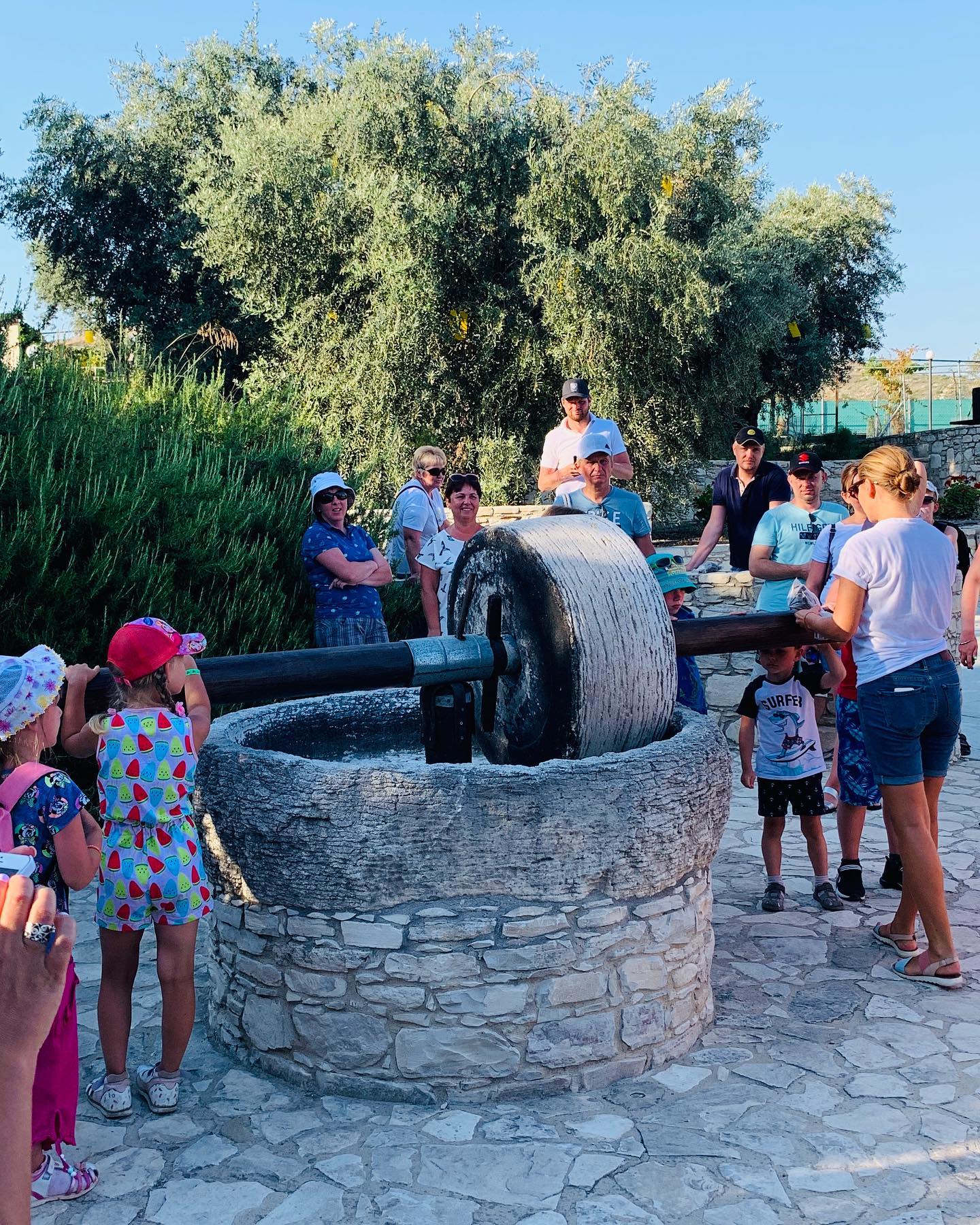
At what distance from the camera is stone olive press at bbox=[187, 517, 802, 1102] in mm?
3041

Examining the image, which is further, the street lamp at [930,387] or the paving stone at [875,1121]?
the street lamp at [930,387]

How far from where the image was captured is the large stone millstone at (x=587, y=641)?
3311 mm

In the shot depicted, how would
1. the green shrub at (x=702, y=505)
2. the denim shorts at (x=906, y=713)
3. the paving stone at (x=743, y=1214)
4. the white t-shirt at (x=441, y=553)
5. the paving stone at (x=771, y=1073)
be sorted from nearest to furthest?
the paving stone at (x=743, y=1214), the paving stone at (x=771, y=1073), the denim shorts at (x=906, y=713), the white t-shirt at (x=441, y=553), the green shrub at (x=702, y=505)

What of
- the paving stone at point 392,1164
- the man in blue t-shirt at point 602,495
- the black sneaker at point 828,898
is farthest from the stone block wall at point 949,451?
the paving stone at point 392,1164

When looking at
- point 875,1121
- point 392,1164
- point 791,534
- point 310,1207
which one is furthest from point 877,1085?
point 791,534

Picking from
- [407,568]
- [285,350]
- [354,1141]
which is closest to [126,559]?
[407,568]

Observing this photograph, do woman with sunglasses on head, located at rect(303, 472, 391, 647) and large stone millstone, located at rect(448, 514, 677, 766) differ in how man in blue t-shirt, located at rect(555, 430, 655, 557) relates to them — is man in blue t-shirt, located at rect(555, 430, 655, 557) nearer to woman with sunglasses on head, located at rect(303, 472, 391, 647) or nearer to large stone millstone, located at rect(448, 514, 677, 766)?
woman with sunglasses on head, located at rect(303, 472, 391, 647)

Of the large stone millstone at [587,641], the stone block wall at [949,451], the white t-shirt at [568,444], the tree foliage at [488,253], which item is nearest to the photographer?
the large stone millstone at [587,641]

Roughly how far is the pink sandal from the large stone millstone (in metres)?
1.68

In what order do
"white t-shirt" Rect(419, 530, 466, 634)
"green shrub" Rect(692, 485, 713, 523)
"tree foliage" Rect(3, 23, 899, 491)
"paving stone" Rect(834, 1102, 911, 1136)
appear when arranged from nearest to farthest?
"paving stone" Rect(834, 1102, 911, 1136), "white t-shirt" Rect(419, 530, 466, 634), "tree foliage" Rect(3, 23, 899, 491), "green shrub" Rect(692, 485, 713, 523)

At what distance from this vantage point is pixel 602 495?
A: 5.16 meters

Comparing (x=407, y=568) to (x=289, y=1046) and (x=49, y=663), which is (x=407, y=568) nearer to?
(x=289, y=1046)

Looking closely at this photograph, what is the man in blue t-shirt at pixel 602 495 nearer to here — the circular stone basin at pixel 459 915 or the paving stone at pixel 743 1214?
the circular stone basin at pixel 459 915

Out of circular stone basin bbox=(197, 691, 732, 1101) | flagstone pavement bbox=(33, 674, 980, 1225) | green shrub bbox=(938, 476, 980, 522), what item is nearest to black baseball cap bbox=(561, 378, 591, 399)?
circular stone basin bbox=(197, 691, 732, 1101)
